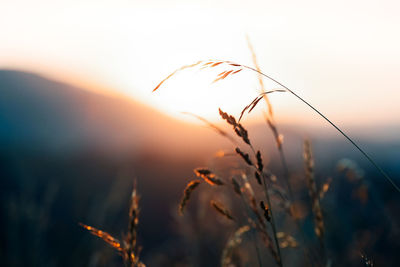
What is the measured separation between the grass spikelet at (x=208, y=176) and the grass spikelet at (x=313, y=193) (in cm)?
40

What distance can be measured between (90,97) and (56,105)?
3.72 metres

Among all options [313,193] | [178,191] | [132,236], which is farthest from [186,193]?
[178,191]

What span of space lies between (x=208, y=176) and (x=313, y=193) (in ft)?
1.46

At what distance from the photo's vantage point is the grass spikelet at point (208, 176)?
45.4 inches

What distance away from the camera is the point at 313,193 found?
1.38 metres

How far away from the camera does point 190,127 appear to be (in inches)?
796

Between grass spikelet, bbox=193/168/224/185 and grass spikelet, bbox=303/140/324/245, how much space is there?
400 millimetres

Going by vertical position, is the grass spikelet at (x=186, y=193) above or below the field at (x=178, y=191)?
above

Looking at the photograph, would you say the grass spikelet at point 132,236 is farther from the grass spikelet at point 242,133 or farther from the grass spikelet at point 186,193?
the grass spikelet at point 242,133

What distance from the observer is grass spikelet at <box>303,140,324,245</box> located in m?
1.34

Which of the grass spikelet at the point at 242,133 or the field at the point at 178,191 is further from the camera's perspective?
the field at the point at 178,191

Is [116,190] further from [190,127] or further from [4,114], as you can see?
[4,114]

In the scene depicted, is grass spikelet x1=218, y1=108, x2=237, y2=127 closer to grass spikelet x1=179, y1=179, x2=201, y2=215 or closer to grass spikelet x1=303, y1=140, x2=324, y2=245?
grass spikelet x1=179, y1=179, x2=201, y2=215

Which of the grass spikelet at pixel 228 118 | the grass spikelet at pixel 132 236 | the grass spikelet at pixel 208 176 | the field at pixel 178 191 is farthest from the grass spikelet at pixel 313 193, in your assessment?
the grass spikelet at pixel 132 236
